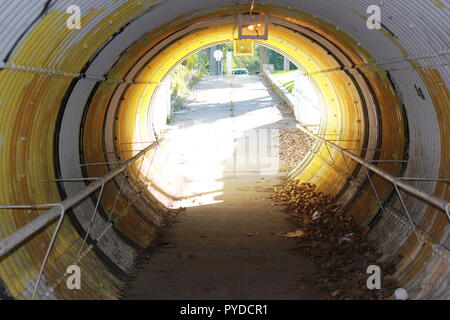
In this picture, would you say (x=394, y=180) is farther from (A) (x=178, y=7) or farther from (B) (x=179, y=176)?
(B) (x=179, y=176)

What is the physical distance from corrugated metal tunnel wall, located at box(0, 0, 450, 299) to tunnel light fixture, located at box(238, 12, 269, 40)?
0.23 metres

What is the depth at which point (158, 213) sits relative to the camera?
1370cm

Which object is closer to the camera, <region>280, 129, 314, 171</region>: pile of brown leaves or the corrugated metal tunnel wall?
the corrugated metal tunnel wall

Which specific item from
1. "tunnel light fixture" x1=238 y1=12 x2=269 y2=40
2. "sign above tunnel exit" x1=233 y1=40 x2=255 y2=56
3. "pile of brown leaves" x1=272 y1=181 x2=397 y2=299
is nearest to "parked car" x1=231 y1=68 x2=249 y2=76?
"sign above tunnel exit" x1=233 y1=40 x2=255 y2=56

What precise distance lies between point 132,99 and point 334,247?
22.4ft

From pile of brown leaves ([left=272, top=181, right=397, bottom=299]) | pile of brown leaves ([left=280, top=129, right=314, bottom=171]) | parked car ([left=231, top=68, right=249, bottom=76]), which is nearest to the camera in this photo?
pile of brown leaves ([left=272, top=181, right=397, bottom=299])

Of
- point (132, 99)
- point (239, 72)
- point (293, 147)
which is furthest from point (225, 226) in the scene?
point (239, 72)

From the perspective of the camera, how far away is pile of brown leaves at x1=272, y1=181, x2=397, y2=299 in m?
8.37

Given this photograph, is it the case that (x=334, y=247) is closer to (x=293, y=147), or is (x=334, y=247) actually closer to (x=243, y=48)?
(x=243, y=48)

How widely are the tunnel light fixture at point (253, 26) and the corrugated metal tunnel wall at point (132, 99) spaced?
226 millimetres

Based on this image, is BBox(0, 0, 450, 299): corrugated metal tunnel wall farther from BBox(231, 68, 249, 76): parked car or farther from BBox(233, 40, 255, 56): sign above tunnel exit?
BBox(231, 68, 249, 76): parked car

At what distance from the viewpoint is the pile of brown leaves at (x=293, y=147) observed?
20.7 metres

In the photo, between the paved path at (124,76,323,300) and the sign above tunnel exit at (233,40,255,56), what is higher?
the sign above tunnel exit at (233,40,255,56)

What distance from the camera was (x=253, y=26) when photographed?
1243cm
